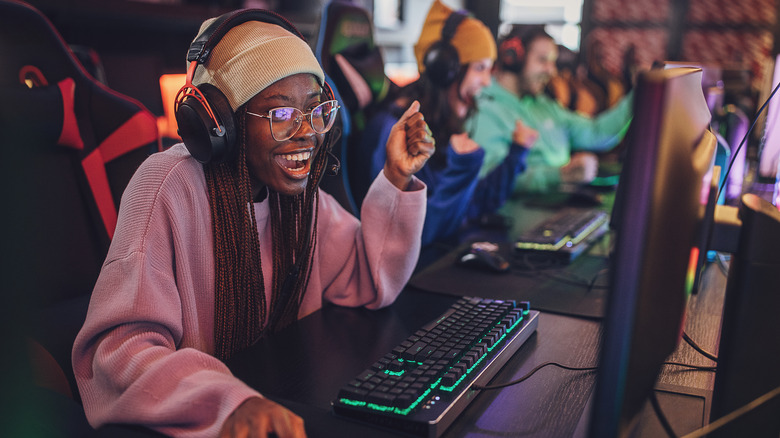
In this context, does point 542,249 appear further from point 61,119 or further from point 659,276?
point 61,119

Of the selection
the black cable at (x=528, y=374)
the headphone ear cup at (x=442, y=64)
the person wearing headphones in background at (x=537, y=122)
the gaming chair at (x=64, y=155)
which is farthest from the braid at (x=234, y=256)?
the person wearing headphones in background at (x=537, y=122)

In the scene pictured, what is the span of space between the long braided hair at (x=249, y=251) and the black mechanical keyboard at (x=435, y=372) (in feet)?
0.90

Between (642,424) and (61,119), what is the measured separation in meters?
1.02

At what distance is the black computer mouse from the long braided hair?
416mm

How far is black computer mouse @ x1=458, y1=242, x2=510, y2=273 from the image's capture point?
1.30m

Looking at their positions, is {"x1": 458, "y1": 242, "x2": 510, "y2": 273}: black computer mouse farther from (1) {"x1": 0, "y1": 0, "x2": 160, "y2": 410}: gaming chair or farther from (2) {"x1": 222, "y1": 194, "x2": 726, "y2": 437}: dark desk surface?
(1) {"x1": 0, "y1": 0, "x2": 160, "y2": 410}: gaming chair

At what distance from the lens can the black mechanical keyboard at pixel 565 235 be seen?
1.39 m

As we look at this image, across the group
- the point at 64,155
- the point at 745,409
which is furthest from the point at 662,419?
the point at 64,155

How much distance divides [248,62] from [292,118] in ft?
0.34

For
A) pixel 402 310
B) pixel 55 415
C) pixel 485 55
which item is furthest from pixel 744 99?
pixel 55 415

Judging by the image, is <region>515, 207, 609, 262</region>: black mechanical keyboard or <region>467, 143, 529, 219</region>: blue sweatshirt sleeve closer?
<region>515, 207, 609, 262</region>: black mechanical keyboard

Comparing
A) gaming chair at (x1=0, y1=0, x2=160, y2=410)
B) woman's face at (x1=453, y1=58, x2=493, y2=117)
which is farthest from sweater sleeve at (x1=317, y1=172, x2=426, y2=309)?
woman's face at (x1=453, y1=58, x2=493, y2=117)

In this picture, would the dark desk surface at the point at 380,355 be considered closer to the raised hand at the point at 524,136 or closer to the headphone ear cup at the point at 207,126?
the headphone ear cup at the point at 207,126

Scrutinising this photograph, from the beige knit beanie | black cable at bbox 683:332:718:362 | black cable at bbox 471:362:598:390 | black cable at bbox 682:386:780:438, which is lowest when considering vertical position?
black cable at bbox 683:332:718:362
